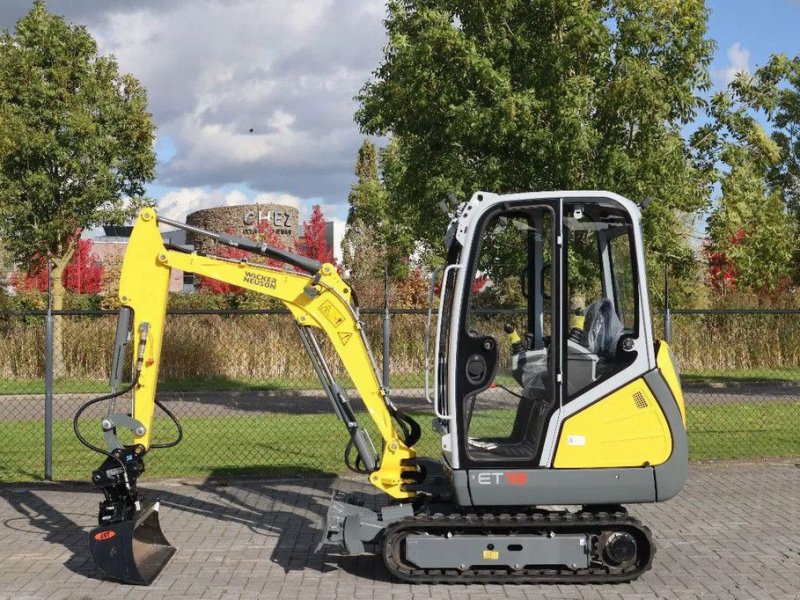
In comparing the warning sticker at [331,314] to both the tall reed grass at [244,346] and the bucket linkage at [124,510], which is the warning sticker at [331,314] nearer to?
the bucket linkage at [124,510]

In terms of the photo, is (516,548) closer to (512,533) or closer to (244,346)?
(512,533)

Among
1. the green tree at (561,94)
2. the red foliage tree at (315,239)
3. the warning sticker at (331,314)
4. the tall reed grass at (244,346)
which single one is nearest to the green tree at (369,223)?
the red foliage tree at (315,239)

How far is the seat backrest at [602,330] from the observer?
7215mm

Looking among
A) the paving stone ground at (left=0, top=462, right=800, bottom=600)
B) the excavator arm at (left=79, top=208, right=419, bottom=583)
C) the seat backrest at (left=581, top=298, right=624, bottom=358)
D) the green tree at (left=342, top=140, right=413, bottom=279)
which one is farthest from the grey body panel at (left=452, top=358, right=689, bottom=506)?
the green tree at (left=342, top=140, right=413, bottom=279)

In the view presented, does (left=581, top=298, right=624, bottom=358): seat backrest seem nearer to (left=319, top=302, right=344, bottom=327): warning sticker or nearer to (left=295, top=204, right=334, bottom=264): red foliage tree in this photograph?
(left=319, top=302, right=344, bottom=327): warning sticker

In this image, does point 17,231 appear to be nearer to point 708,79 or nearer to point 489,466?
point 708,79

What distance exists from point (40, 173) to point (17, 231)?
5.35ft

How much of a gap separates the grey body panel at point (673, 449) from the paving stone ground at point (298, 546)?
0.69 m

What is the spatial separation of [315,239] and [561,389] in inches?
1228

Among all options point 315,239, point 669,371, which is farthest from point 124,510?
point 315,239

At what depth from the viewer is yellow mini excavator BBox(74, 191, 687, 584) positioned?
7.01m

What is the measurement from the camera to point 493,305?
13070 millimetres

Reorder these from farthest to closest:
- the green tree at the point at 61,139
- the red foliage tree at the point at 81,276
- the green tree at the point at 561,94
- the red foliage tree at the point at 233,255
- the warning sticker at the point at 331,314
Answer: the red foliage tree at the point at 81,276
the red foliage tree at the point at 233,255
the green tree at the point at 61,139
the green tree at the point at 561,94
the warning sticker at the point at 331,314

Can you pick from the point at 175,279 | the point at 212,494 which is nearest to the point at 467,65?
the point at 212,494
